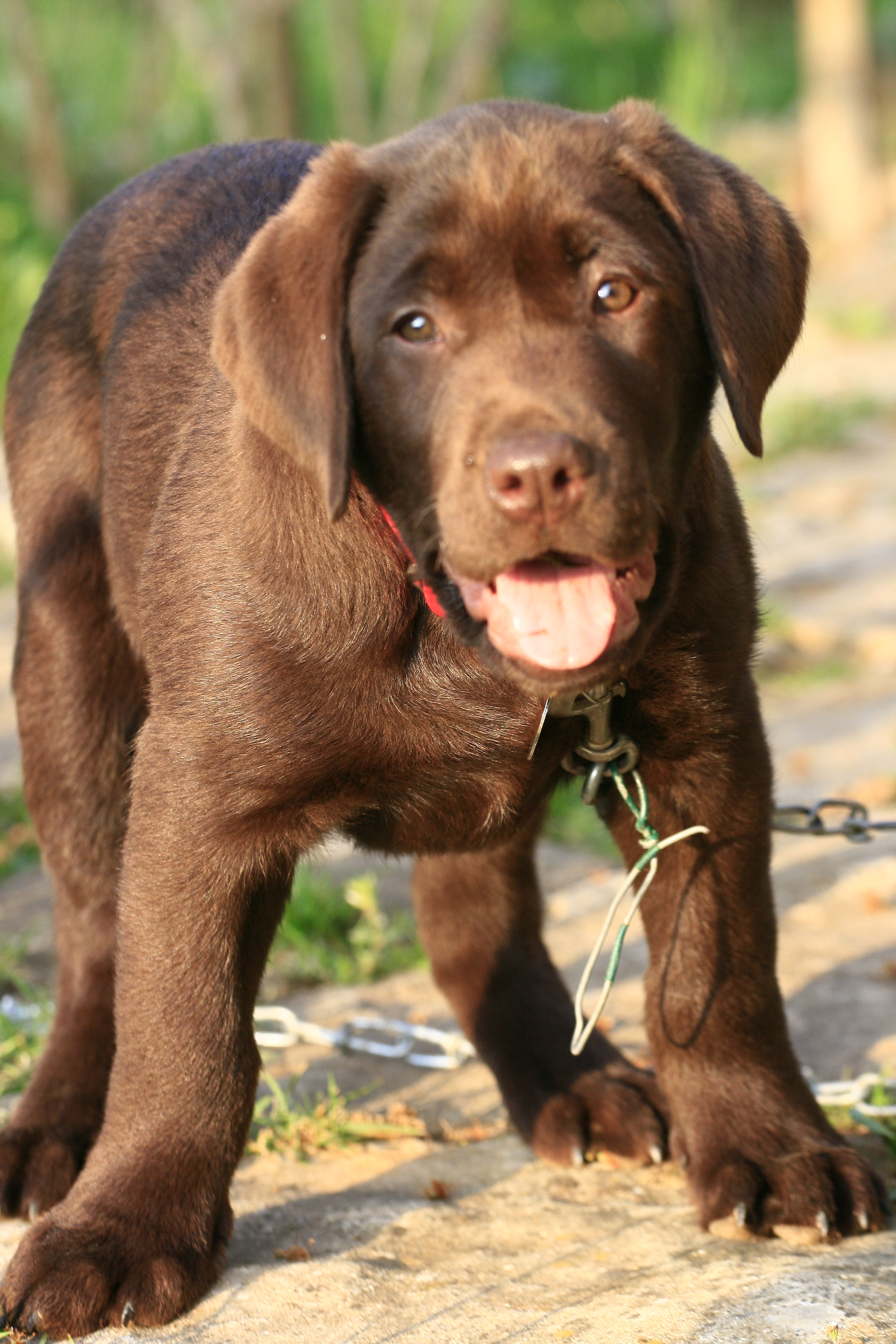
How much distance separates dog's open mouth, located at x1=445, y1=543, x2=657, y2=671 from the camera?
2369 millimetres

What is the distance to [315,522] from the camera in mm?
2639

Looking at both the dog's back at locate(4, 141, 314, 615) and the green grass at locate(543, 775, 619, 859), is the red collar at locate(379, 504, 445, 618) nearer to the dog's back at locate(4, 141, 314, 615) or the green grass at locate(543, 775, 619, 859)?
the dog's back at locate(4, 141, 314, 615)

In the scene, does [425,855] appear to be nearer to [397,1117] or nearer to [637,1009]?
[397,1117]

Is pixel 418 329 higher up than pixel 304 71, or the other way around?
pixel 304 71

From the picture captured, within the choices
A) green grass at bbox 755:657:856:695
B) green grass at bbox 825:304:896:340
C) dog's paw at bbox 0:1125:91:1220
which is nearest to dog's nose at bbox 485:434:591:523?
dog's paw at bbox 0:1125:91:1220

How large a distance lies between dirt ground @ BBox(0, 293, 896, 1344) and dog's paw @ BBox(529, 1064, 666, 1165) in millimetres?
37

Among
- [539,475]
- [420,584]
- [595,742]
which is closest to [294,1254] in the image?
[595,742]

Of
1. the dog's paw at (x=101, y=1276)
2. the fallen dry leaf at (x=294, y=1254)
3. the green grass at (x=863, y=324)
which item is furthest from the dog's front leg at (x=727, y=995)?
the green grass at (x=863, y=324)

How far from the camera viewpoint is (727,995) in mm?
3016

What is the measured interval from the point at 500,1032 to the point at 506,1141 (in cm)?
23

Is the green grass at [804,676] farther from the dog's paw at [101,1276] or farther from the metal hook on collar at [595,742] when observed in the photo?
the dog's paw at [101,1276]

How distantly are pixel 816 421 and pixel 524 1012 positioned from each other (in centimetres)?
742

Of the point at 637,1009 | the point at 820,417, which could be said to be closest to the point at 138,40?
the point at 820,417

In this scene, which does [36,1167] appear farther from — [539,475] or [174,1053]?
[539,475]
